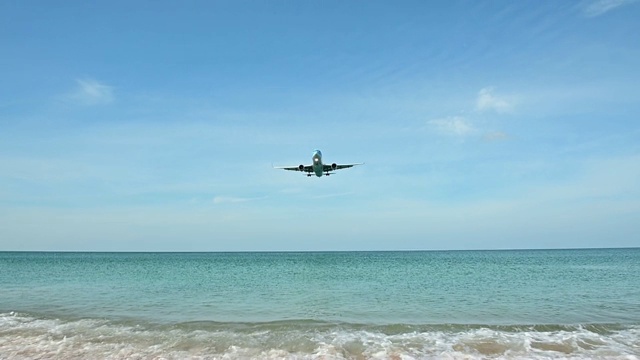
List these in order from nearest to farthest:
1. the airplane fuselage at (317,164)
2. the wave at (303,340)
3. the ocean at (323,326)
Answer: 1. the wave at (303,340)
2. the ocean at (323,326)
3. the airplane fuselage at (317,164)

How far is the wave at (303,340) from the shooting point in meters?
12.6

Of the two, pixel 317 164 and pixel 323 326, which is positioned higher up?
pixel 317 164

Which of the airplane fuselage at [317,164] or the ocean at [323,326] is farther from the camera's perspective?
the airplane fuselage at [317,164]

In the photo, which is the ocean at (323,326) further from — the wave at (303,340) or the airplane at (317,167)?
the airplane at (317,167)

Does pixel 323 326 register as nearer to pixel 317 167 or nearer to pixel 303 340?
pixel 303 340

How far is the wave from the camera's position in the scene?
1255 centimetres

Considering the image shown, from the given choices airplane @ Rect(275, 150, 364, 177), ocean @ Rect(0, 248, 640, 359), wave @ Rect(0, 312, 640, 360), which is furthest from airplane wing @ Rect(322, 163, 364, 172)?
wave @ Rect(0, 312, 640, 360)

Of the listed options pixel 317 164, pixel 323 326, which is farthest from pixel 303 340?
pixel 317 164

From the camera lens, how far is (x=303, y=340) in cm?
1448

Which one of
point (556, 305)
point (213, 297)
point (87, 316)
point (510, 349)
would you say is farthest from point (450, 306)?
point (87, 316)

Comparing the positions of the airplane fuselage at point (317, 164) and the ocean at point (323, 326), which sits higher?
the airplane fuselage at point (317, 164)

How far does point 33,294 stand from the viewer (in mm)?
Result: 28297

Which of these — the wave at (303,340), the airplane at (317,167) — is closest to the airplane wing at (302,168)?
the airplane at (317,167)

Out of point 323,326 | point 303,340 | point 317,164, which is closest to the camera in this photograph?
point 303,340
